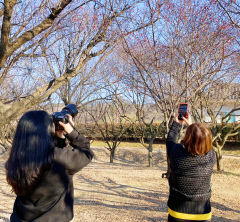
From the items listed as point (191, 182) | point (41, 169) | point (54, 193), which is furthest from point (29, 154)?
point (191, 182)

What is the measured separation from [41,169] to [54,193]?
0.19 meters

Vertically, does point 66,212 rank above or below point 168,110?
below

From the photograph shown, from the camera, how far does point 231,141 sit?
16.1 metres

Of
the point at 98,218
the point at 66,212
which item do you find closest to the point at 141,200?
the point at 98,218

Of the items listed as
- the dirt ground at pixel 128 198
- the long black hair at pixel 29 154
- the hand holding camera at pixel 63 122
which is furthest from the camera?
the dirt ground at pixel 128 198

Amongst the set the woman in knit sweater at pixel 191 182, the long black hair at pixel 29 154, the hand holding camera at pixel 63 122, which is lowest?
the woman in knit sweater at pixel 191 182

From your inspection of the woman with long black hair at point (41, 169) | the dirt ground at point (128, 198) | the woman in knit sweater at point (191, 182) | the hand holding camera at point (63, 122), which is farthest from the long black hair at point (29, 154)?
the dirt ground at point (128, 198)

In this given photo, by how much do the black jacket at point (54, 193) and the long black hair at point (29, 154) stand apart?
0.05m

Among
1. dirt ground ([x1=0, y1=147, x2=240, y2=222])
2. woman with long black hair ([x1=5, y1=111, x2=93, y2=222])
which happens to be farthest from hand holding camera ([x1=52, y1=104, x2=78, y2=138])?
dirt ground ([x1=0, y1=147, x2=240, y2=222])

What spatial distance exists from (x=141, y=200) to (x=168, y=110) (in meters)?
2.34

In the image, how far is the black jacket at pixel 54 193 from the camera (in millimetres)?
1413

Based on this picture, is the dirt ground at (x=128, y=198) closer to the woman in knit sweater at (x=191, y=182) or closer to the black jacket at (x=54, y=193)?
the woman in knit sweater at (x=191, y=182)

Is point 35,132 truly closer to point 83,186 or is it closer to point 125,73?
point 83,186

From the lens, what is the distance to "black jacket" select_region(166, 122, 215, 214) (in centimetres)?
199
